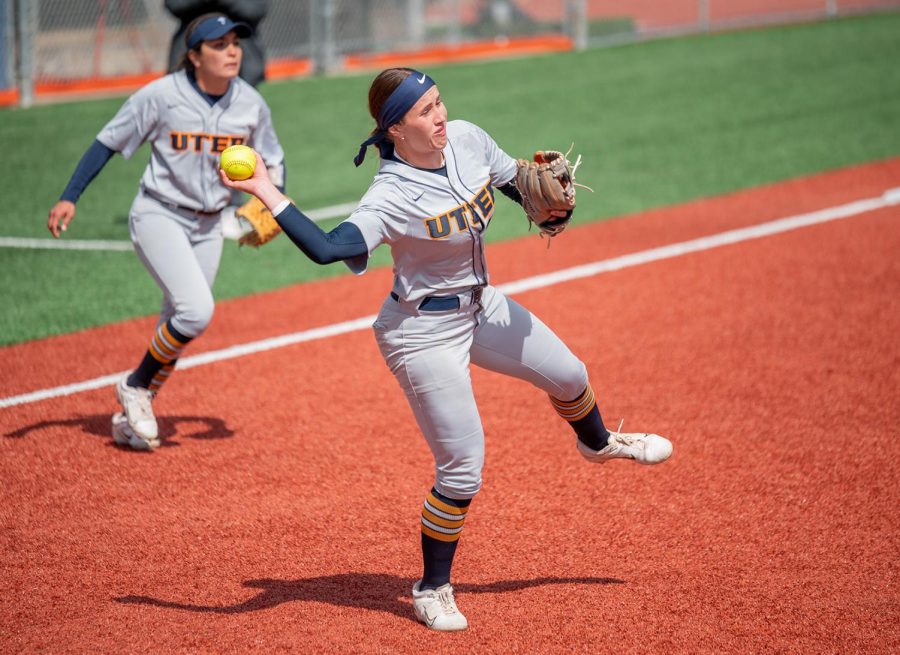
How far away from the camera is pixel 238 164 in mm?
3691

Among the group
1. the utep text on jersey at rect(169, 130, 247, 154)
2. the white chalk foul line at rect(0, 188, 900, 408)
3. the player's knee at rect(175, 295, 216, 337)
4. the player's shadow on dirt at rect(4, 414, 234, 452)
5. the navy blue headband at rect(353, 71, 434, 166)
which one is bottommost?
the white chalk foul line at rect(0, 188, 900, 408)

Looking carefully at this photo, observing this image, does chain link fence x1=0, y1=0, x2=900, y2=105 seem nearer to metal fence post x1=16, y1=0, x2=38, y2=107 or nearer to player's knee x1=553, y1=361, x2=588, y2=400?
metal fence post x1=16, y1=0, x2=38, y2=107

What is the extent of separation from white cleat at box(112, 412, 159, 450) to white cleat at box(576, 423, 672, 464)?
7.94 feet

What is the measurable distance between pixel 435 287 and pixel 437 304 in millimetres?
64

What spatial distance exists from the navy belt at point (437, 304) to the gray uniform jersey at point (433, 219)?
0.02 m

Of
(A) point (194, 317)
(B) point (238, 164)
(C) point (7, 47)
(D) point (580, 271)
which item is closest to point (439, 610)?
(B) point (238, 164)

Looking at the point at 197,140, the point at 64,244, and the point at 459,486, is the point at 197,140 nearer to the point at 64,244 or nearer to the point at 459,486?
the point at 459,486

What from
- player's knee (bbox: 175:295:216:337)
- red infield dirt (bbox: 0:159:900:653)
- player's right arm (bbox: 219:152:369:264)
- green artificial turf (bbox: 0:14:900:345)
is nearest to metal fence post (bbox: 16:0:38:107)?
green artificial turf (bbox: 0:14:900:345)

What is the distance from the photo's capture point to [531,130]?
1370 centimetres

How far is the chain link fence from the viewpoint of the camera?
14875 mm

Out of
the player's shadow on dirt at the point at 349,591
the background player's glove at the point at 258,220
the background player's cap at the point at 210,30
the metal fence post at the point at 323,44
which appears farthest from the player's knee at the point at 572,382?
the metal fence post at the point at 323,44

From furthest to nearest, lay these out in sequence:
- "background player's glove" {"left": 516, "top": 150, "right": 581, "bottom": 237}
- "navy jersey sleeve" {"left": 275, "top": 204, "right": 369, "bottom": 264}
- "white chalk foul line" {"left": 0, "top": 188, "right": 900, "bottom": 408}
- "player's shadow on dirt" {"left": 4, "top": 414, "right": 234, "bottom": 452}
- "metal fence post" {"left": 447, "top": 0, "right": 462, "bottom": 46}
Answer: "metal fence post" {"left": 447, "top": 0, "right": 462, "bottom": 46} → "white chalk foul line" {"left": 0, "top": 188, "right": 900, "bottom": 408} → "player's shadow on dirt" {"left": 4, "top": 414, "right": 234, "bottom": 452} → "background player's glove" {"left": 516, "top": 150, "right": 581, "bottom": 237} → "navy jersey sleeve" {"left": 275, "top": 204, "right": 369, "bottom": 264}

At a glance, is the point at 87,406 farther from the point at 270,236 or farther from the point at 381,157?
the point at 381,157

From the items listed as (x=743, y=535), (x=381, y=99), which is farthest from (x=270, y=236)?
(x=743, y=535)
